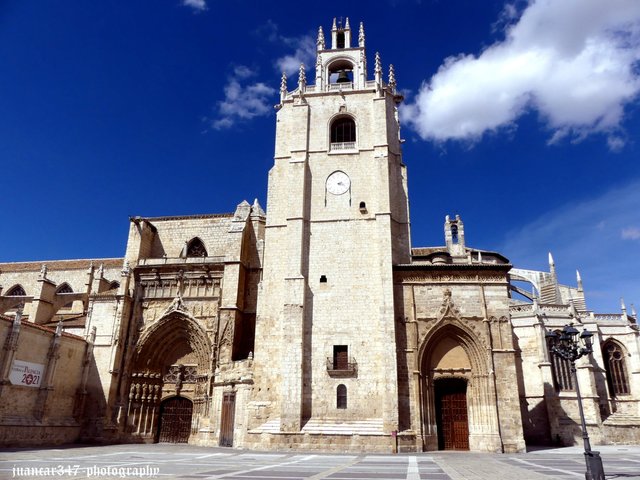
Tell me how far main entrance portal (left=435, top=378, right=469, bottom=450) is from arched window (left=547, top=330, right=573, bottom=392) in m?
11.2

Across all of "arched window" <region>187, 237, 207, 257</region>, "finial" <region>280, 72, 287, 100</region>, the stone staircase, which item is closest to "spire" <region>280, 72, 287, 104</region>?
"finial" <region>280, 72, 287, 100</region>

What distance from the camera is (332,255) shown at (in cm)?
2192

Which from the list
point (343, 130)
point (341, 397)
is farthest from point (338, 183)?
point (341, 397)

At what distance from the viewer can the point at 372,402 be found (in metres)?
19.3

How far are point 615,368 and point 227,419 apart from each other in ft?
82.6

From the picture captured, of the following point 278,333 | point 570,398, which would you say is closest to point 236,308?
point 278,333

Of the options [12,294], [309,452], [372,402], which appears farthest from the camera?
[12,294]

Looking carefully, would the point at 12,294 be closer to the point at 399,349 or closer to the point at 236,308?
the point at 236,308

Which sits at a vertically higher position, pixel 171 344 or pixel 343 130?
pixel 343 130

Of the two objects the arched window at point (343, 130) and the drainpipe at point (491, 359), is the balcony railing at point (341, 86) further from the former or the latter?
the drainpipe at point (491, 359)

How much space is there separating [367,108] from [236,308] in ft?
41.7

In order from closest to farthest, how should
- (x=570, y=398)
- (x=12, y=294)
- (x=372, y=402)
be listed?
(x=372, y=402) < (x=570, y=398) < (x=12, y=294)

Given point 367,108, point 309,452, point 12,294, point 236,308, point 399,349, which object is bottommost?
point 309,452

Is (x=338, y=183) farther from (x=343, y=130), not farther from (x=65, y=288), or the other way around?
(x=65, y=288)
